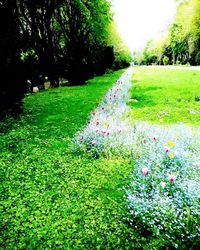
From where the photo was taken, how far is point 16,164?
6.08 m

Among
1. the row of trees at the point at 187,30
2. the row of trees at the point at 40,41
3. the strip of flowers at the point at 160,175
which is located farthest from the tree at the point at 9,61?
the row of trees at the point at 187,30

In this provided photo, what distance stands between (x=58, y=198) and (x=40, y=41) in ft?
72.4

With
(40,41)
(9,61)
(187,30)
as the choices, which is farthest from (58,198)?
(187,30)

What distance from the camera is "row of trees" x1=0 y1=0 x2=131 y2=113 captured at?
10.8m

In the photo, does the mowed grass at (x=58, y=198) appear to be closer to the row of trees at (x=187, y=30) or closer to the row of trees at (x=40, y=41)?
the row of trees at (x=40, y=41)

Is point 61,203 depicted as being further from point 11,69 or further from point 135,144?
point 11,69

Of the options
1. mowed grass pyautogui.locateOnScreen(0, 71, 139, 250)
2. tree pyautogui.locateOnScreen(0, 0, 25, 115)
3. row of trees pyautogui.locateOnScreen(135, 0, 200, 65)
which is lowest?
mowed grass pyautogui.locateOnScreen(0, 71, 139, 250)

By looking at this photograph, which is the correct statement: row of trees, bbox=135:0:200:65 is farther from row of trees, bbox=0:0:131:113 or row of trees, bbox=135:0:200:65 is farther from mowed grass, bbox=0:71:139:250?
mowed grass, bbox=0:71:139:250

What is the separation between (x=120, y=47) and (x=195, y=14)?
1978 centimetres

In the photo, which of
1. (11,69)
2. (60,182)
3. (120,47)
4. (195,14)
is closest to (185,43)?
(195,14)

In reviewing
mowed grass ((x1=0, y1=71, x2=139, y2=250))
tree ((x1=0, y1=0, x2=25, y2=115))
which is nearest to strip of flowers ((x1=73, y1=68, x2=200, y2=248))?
mowed grass ((x1=0, y1=71, x2=139, y2=250))

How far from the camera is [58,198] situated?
460 centimetres

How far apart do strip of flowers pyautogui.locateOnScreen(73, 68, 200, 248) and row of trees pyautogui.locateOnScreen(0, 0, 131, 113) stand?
5.31 metres

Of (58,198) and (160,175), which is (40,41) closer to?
(58,198)
